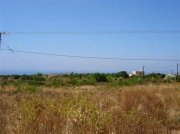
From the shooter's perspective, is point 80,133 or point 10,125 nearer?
point 80,133

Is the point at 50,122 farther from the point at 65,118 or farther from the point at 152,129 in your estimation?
the point at 152,129

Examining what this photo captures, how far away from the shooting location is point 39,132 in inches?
242

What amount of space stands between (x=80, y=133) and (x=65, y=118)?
0.77 m

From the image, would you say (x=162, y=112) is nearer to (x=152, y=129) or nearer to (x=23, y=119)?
(x=152, y=129)

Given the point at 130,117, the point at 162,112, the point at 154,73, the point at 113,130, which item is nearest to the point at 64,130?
the point at 113,130

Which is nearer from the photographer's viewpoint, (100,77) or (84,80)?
(84,80)

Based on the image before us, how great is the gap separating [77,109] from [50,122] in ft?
1.89

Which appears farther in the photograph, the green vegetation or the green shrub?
the green shrub

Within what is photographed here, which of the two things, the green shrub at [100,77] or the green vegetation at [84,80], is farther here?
the green shrub at [100,77]

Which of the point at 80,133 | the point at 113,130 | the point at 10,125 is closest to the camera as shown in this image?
the point at 80,133

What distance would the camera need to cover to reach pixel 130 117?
6.52m

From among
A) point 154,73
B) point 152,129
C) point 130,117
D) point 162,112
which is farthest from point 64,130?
point 154,73

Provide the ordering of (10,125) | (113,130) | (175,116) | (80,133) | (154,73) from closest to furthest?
(80,133)
(113,130)
(10,125)
(175,116)
(154,73)

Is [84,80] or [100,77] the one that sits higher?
[100,77]
